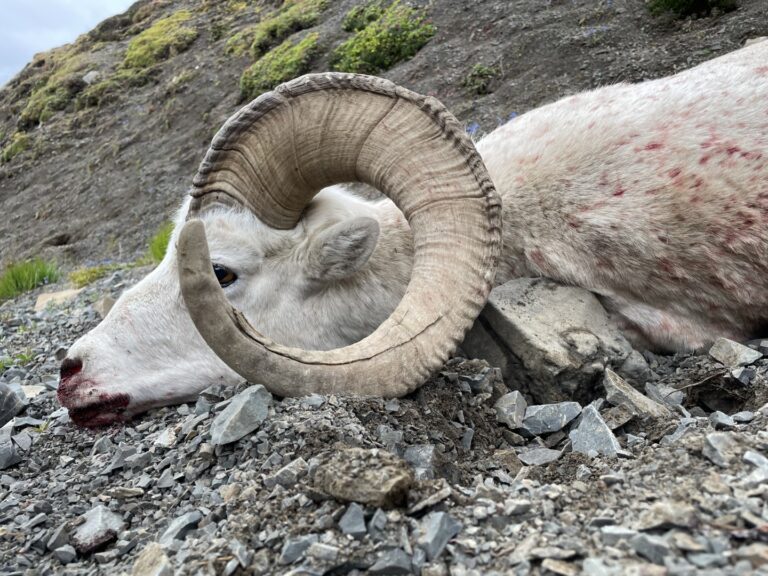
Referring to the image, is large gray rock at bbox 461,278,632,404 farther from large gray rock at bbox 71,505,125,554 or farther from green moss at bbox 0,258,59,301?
green moss at bbox 0,258,59,301

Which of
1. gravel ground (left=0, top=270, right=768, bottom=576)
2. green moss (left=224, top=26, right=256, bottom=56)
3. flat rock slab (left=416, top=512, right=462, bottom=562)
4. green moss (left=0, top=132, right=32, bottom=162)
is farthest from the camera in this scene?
green moss (left=0, top=132, right=32, bottom=162)

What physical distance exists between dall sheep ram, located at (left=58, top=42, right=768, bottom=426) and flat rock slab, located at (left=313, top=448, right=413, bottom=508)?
1529 millimetres

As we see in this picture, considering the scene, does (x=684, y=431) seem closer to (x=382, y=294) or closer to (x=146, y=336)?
(x=382, y=294)

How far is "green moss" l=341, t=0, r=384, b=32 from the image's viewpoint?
18.4 m

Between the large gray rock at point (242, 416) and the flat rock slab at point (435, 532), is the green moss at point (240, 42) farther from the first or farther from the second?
the flat rock slab at point (435, 532)

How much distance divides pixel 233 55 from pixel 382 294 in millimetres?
21299

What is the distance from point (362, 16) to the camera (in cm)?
1872

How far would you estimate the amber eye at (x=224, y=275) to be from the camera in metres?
4.93

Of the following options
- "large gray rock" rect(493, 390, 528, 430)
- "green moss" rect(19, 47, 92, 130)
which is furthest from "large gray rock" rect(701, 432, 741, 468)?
"green moss" rect(19, 47, 92, 130)

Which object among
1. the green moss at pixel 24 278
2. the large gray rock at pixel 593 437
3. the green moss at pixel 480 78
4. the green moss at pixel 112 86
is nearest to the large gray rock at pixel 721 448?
the large gray rock at pixel 593 437

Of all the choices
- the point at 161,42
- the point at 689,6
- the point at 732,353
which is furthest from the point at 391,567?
→ the point at 161,42

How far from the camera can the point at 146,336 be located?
16.1 feet

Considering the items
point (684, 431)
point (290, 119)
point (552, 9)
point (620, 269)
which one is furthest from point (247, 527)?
point (552, 9)

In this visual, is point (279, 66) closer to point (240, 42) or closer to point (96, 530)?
point (240, 42)
